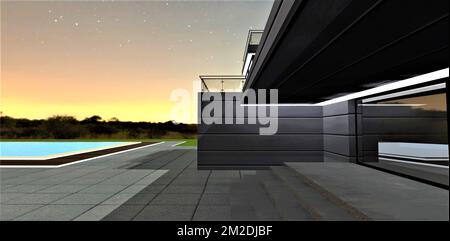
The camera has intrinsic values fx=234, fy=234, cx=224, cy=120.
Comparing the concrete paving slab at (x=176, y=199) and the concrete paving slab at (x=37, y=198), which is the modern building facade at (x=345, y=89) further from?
the concrete paving slab at (x=37, y=198)

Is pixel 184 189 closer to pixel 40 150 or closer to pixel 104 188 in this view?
pixel 104 188

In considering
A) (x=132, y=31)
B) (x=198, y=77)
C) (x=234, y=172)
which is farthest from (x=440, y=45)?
(x=132, y=31)

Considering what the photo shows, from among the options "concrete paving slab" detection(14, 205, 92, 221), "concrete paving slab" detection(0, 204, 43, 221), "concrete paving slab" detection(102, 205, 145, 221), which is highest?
"concrete paving slab" detection(0, 204, 43, 221)

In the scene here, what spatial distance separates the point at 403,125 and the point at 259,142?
5.84 metres

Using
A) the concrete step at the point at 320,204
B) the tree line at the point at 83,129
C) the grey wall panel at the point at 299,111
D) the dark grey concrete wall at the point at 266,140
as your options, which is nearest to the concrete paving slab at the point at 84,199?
the dark grey concrete wall at the point at 266,140

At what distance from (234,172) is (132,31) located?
1241 centimetres

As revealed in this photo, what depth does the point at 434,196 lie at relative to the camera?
3.93 meters

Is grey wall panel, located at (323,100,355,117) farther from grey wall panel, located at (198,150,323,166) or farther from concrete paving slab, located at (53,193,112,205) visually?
concrete paving slab, located at (53,193,112,205)

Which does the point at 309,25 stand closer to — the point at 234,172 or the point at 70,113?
the point at 234,172

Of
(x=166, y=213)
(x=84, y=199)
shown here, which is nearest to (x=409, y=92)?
(x=166, y=213)

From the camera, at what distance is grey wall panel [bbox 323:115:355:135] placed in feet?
24.5

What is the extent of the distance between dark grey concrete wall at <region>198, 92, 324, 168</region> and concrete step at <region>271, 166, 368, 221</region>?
9.75 feet

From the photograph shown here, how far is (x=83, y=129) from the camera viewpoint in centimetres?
3344

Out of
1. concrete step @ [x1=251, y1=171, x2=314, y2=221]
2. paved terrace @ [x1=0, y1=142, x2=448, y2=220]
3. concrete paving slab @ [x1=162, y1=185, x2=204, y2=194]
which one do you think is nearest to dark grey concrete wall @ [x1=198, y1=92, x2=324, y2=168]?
paved terrace @ [x1=0, y1=142, x2=448, y2=220]
